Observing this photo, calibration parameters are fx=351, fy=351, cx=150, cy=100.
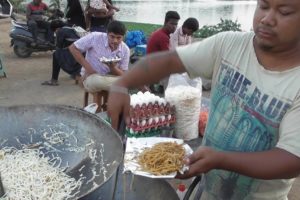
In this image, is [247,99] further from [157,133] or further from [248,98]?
[157,133]

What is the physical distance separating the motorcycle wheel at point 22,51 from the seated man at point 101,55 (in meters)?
3.92

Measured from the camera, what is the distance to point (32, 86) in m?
6.22

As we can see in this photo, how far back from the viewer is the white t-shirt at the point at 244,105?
4.01ft

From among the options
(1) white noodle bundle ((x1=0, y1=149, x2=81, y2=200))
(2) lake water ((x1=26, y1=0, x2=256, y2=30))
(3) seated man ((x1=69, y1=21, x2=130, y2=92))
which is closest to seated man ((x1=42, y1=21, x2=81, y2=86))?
(3) seated man ((x1=69, y1=21, x2=130, y2=92))

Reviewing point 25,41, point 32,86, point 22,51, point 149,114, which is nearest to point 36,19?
point 25,41

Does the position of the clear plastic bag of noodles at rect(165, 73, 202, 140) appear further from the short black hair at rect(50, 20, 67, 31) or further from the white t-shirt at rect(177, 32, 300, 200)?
the short black hair at rect(50, 20, 67, 31)

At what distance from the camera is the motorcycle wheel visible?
8008mm

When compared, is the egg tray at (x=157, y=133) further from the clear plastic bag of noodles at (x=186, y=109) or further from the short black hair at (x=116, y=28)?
the short black hair at (x=116, y=28)

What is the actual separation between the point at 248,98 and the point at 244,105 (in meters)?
0.03

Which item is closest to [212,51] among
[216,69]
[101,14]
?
[216,69]

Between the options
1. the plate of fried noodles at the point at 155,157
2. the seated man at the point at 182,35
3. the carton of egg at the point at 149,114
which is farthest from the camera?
the seated man at the point at 182,35

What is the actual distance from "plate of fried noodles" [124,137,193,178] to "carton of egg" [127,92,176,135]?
1049mm

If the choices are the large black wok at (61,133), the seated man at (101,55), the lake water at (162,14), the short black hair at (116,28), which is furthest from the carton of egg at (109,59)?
the lake water at (162,14)

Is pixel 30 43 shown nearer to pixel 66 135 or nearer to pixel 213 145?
pixel 66 135
